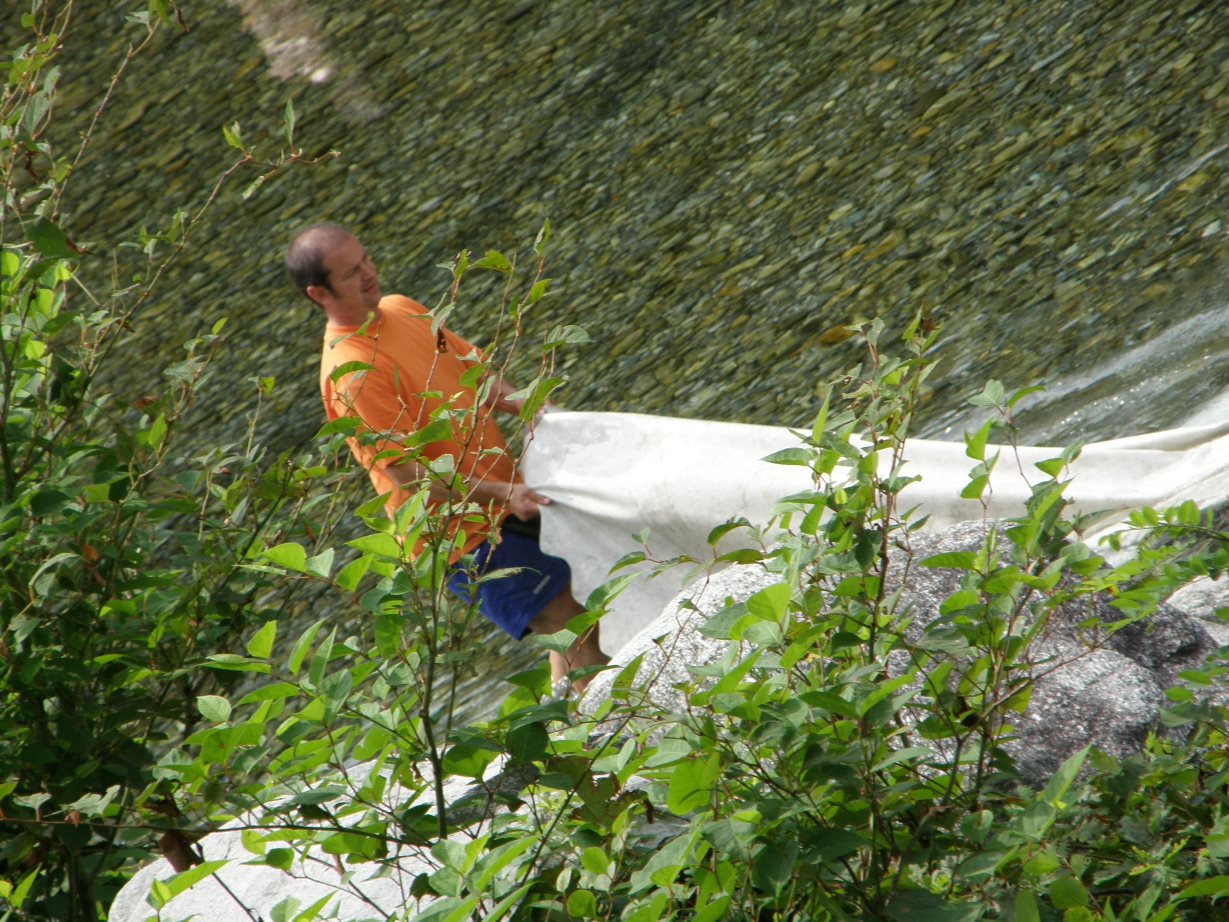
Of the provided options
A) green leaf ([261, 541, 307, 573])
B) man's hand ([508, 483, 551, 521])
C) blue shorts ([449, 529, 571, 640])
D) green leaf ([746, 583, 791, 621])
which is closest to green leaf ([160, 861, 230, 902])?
green leaf ([261, 541, 307, 573])

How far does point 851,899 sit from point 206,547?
180 centimetres

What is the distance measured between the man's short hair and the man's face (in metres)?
0.02

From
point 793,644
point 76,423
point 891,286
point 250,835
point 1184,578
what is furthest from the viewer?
point 891,286

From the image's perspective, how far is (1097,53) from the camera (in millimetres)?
7988

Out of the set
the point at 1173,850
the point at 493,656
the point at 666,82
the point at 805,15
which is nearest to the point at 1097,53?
the point at 805,15

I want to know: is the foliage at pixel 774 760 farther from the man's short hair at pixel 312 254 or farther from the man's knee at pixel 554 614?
the man's short hair at pixel 312 254

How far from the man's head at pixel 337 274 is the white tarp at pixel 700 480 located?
Answer: 2.90 ft

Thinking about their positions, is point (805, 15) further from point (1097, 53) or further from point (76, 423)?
point (76, 423)

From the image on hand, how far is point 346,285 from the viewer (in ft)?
16.5

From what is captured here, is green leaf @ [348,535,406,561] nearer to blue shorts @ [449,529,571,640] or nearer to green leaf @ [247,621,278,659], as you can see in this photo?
green leaf @ [247,621,278,659]

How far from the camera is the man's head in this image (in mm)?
5031

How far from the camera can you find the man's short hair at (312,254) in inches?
198

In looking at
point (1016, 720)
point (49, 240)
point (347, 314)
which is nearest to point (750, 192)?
point (347, 314)

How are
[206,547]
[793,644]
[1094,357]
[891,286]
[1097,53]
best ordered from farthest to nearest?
[1097,53] < [891,286] < [1094,357] < [206,547] < [793,644]
